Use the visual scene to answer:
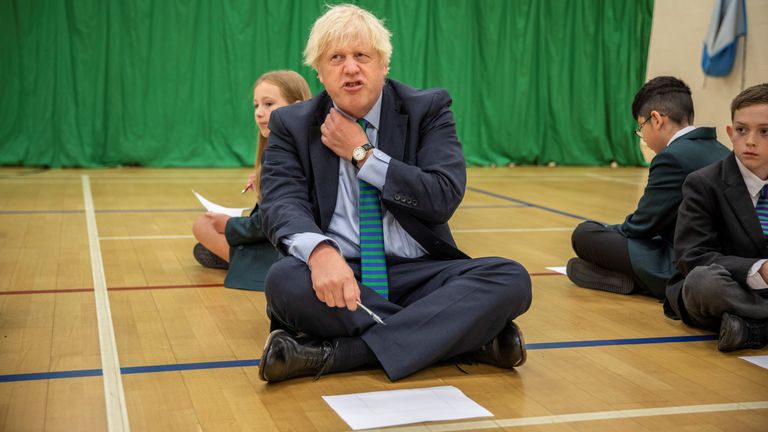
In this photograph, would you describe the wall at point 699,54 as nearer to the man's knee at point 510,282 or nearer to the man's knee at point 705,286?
the man's knee at point 705,286

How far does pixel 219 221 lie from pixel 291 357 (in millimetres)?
1375

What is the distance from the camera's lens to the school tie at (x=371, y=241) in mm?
2211

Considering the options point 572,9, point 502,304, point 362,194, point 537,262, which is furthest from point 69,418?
point 572,9

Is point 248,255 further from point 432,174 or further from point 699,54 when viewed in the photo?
point 699,54

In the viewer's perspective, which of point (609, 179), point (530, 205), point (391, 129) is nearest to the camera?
point (391, 129)

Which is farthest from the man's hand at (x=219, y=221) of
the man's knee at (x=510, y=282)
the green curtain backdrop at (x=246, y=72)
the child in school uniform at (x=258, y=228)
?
the green curtain backdrop at (x=246, y=72)

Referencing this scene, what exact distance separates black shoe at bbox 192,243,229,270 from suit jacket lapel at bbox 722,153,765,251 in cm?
190

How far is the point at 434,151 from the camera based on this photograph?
2.25 meters

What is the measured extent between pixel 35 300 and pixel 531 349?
163 centimetres

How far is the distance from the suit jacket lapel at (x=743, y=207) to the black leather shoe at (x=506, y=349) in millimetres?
805

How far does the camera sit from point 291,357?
2.05 meters

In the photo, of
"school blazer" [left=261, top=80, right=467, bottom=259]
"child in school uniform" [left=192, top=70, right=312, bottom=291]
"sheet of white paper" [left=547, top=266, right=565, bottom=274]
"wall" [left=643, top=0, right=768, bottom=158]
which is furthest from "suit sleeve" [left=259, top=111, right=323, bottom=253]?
"wall" [left=643, top=0, right=768, bottom=158]

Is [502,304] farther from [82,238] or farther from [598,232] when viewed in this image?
[82,238]

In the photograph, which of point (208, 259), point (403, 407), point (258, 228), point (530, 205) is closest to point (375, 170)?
point (403, 407)
